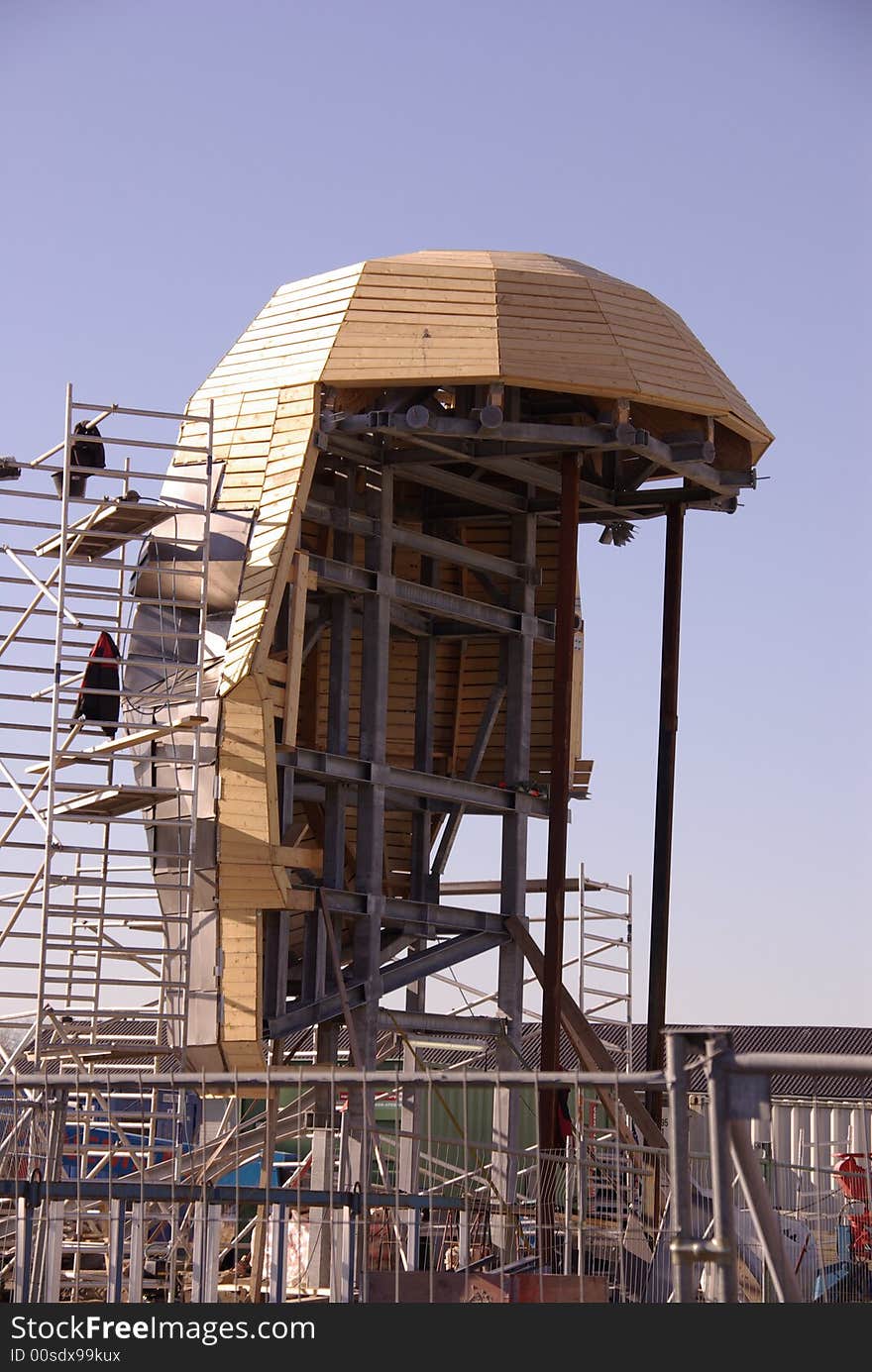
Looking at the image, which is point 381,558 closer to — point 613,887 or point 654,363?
point 654,363

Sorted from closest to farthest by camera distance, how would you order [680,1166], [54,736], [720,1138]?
1. [720,1138]
2. [680,1166]
3. [54,736]

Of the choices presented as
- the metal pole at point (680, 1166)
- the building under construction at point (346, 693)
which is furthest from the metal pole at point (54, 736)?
the metal pole at point (680, 1166)

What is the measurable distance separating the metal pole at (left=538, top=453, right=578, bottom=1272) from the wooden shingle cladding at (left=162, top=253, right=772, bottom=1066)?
2.23 ft

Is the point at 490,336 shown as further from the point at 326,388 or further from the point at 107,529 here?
the point at 107,529

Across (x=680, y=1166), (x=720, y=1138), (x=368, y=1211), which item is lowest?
(x=368, y=1211)

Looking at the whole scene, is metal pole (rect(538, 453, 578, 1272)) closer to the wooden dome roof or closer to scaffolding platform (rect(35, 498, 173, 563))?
the wooden dome roof

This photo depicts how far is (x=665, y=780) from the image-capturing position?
3186cm

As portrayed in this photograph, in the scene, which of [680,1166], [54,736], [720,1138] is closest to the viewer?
[720,1138]

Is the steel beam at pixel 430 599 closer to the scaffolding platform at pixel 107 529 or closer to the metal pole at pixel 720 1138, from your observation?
the scaffolding platform at pixel 107 529

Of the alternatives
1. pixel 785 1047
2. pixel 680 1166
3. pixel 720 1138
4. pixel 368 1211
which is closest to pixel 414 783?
pixel 368 1211

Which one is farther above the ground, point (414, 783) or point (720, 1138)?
point (414, 783)

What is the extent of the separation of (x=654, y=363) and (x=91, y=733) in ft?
33.8

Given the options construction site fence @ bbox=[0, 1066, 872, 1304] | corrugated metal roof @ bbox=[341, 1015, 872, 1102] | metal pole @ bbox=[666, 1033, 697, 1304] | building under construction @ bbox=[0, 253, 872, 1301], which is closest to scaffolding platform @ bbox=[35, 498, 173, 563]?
building under construction @ bbox=[0, 253, 872, 1301]

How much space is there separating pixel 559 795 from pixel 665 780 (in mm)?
3137
